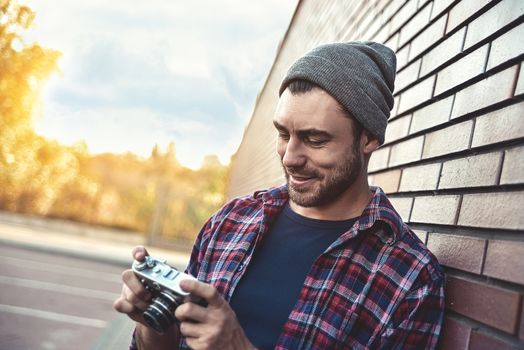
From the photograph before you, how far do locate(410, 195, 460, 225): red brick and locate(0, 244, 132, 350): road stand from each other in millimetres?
2877

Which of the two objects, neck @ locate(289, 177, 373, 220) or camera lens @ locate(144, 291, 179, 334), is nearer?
camera lens @ locate(144, 291, 179, 334)

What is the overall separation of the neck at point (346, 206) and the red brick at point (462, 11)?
0.64 metres

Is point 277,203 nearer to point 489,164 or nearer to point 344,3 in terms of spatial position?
point 489,164

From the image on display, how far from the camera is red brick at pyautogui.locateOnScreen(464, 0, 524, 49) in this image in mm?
1250

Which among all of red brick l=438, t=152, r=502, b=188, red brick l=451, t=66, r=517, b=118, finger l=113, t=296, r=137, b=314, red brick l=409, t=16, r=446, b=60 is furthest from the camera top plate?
red brick l=409, t=16, r=446, b=60

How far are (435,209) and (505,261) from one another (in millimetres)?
458

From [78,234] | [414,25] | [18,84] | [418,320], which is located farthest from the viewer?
[78,234]

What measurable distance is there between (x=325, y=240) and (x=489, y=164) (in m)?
0.61

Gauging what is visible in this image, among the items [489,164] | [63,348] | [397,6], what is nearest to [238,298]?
[489,164]

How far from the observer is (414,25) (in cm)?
204

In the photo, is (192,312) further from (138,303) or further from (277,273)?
(277,273)

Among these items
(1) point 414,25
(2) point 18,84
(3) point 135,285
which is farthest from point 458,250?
(2) point 18,84

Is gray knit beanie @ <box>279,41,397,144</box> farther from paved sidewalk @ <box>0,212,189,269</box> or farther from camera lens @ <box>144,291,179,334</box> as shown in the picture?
paved sidewalk @ <box>0,212,189,269</box>

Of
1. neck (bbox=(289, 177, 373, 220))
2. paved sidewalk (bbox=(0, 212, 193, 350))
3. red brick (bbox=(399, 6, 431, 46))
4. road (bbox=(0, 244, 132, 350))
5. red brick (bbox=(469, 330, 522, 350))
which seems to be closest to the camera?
red brick (bbox=(469, 330, 522, 350))
